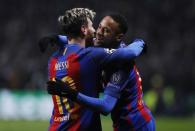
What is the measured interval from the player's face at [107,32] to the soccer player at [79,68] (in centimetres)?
10

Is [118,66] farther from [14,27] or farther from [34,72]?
[14,27]

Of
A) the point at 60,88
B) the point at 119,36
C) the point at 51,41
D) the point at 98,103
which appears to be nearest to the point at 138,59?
the point at 51,41

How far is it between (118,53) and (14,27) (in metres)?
18.4

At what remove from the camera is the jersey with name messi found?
5.53 meters

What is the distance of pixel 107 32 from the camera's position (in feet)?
18.7

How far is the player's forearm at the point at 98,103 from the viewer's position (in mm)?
5289

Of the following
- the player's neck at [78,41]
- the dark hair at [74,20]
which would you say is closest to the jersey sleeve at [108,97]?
the player's neck at [78,41]

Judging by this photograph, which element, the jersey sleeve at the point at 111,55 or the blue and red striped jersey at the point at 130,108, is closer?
the jersey sleeve at the point at 111,55

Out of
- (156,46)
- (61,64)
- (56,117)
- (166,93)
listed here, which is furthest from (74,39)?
(156,46)

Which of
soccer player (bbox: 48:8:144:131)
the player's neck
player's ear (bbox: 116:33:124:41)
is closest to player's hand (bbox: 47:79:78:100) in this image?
soccer player (bbox: 48:8:144:131)

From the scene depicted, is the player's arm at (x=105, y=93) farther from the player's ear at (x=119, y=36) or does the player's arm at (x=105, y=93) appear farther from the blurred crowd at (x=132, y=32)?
the blurred crowd at (x=132, y=32)

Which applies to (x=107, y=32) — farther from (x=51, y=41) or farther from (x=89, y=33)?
(x=51, y=41)

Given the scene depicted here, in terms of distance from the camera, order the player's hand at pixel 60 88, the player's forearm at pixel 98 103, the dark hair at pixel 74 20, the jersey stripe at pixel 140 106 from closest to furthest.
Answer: the player's hand at pixel 60 88 → the player's forearm at pixel 98 103 → the dark hair at pixel 74 20 → the jersey stripe at pixel 140 106

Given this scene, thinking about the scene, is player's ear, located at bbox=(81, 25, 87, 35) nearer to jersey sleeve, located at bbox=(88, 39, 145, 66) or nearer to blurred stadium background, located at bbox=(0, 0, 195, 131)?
jersey sleeve, located at bbox=(88, 39, 145, 66)
